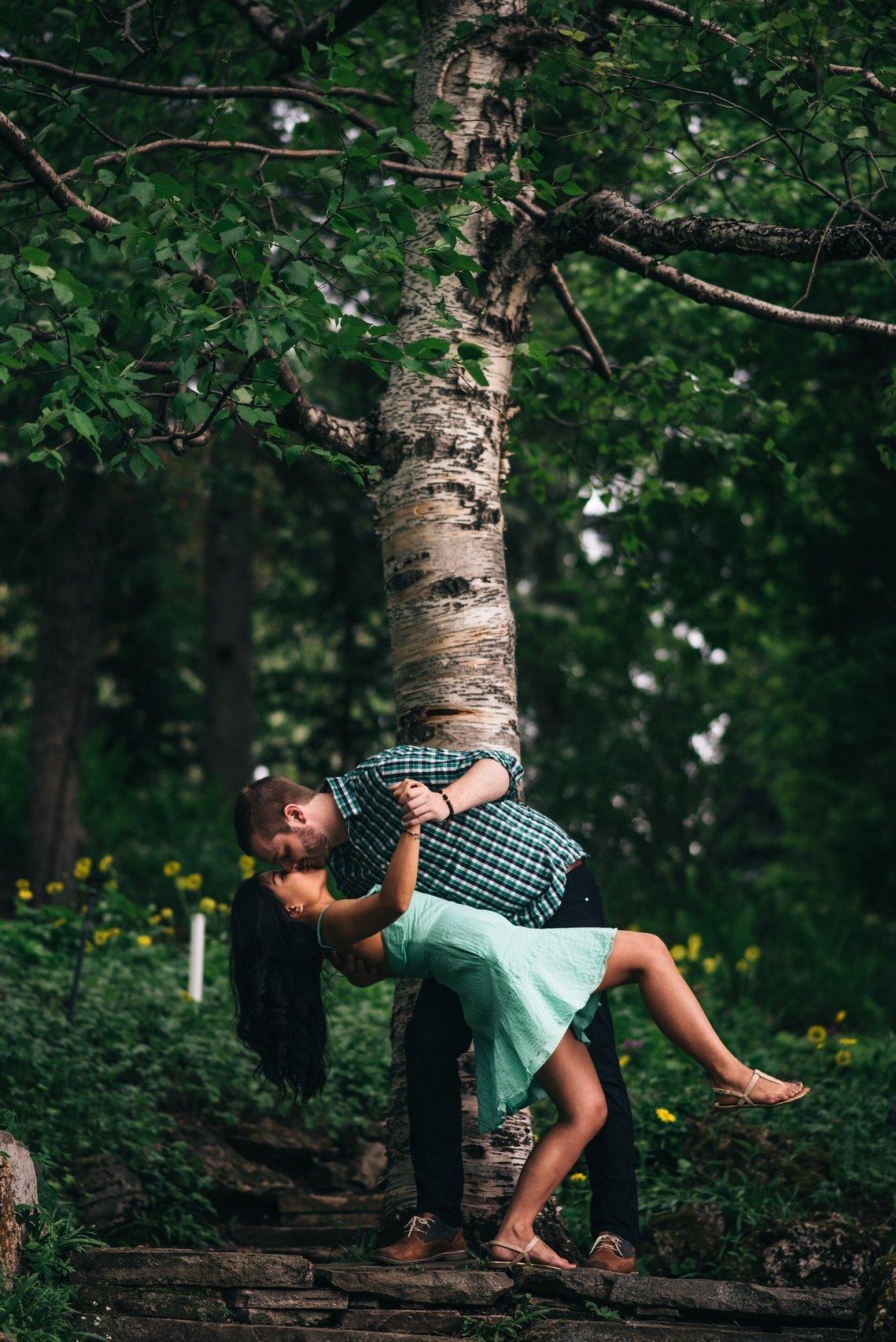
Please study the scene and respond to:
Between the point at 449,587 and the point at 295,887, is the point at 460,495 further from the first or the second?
the point at 295,887

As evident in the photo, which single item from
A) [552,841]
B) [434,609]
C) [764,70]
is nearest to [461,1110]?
[552,841]

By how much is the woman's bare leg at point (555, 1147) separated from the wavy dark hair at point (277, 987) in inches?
28.7

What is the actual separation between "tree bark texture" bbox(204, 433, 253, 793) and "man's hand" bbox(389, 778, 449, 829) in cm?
955

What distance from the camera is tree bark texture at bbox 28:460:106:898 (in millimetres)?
9844

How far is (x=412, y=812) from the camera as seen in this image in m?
3.34

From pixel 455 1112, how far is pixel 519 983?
0.50 m

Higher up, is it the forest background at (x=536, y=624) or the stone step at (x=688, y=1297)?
the forest background at (x=536, y=624)

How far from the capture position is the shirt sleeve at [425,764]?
3.62 m

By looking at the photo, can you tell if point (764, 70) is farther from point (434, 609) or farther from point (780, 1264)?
point (780, 1264)

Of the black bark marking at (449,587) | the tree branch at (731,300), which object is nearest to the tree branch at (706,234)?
the tree branch at (731,300)

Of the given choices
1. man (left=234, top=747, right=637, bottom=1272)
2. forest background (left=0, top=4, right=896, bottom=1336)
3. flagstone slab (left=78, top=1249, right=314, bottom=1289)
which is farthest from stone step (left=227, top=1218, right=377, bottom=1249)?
flagstone slab (left=78, top=1249, right=314, bottom=1289)

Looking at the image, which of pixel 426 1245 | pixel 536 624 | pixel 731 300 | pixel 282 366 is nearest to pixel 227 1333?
pixel 426 1245

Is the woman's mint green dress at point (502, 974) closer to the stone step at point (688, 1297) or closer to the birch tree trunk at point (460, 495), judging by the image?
the stone step at point (688, 1297)

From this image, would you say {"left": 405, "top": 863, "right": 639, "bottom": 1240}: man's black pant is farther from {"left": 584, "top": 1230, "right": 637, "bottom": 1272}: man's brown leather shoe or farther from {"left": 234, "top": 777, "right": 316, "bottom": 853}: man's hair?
Result: {"left": 234, "top": 777, "right": 316, "bottom": 853}: man's hair
